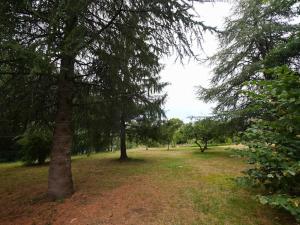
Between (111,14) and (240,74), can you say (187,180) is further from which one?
(240,74)

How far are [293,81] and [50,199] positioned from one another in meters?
5.97

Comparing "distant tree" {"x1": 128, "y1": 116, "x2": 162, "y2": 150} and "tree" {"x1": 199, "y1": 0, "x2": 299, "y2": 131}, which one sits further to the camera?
"distant tree" {"x1": 128, "y1": 116, "x2": 162, "y2": 150}

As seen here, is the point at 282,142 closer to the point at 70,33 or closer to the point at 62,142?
the point at 70,33

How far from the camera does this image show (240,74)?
40.3 feet

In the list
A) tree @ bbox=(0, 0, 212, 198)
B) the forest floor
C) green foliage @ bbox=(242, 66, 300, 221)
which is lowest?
the forest floor

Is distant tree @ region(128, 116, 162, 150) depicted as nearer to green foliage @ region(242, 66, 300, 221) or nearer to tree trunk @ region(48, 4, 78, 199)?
tree trunk @ region(48, 4, 78, 199)

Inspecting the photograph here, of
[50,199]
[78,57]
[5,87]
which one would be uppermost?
[78,57]

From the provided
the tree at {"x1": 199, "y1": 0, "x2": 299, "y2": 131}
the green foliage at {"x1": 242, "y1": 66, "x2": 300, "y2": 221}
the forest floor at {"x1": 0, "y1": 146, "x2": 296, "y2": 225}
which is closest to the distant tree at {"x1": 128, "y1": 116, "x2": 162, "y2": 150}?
the tree at {"x1": 199, "y1": 0, "x2": 299, "y2": 131}

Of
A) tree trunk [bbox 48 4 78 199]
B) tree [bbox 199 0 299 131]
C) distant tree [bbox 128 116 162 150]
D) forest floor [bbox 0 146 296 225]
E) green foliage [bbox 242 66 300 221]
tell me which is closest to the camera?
green foliage [bbox 242 66 300 221]

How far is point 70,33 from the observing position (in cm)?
482

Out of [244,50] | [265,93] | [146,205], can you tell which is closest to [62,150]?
[146,205]

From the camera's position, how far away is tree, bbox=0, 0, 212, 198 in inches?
188

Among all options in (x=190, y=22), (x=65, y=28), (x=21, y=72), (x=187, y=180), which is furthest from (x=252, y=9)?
A: (x=21, y=72)

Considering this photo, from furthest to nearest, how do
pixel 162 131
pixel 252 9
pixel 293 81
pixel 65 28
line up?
pixel 162 131, pixel 252 9, pixel 65 28, pixel 293 81
